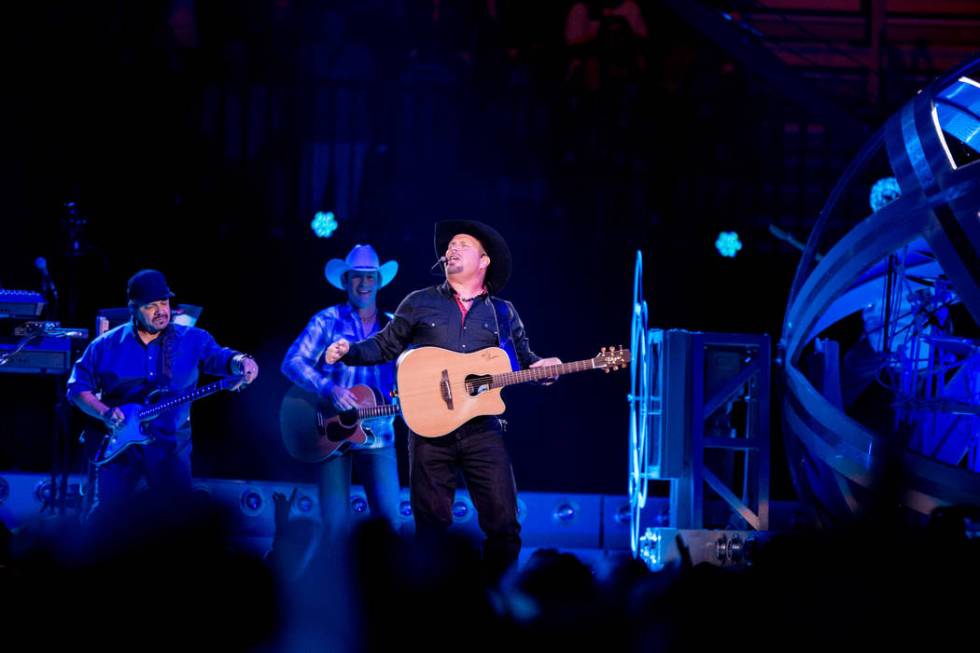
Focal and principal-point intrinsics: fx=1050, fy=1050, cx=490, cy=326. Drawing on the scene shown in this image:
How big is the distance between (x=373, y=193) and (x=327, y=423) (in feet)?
10.8

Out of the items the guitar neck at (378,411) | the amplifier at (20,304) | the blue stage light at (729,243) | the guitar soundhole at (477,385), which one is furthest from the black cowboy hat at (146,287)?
the blue stage light at (729,243)

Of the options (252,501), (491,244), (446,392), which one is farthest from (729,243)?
(252,501)

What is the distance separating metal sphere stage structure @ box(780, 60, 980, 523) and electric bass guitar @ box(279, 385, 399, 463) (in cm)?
311

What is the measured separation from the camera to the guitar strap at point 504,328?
6520 millimetres

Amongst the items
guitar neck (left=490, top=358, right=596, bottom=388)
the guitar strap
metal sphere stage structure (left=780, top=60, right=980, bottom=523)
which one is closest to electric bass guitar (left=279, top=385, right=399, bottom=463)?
the guitar strap

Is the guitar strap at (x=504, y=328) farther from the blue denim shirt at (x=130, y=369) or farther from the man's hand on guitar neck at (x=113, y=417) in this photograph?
the man's hand on guitar neck at (x=113, y=417)

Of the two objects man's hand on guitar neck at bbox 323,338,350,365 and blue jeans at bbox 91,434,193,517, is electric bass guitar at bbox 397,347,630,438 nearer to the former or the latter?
man's hand on guitar neck at bbox 323,338,350,365

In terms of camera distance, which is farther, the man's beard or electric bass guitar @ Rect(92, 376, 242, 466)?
the man's beard

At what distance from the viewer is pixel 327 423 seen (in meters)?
7.59

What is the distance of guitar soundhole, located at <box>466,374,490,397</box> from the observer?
6.19 metres

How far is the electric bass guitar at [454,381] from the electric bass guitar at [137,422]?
1.78 m

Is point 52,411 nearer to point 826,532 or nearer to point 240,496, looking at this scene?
point 240,496

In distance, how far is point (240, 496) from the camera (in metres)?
9.51

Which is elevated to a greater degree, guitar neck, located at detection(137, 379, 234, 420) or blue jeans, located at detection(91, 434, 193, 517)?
guitar neck, located at detection(137, 379, 234, 420)
